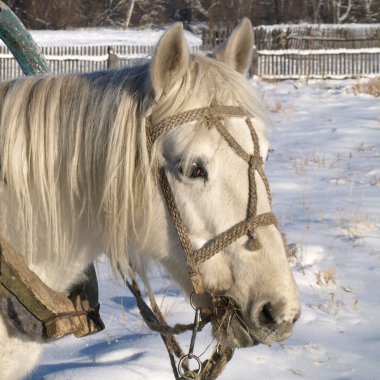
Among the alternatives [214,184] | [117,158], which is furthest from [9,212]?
[214,184]

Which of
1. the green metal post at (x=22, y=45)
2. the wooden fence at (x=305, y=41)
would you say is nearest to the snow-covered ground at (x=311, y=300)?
the green metal post at (x=22, y=45)

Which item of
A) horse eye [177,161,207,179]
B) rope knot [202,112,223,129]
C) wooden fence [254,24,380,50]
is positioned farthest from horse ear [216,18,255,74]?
wooden fence [254,24,380,50]

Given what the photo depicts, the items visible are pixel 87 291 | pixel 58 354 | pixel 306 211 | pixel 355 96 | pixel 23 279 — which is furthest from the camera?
pixel 355 96

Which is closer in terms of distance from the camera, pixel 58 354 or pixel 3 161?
pixel 3 161

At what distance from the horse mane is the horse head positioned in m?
0.02

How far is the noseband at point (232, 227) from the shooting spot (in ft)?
6.10

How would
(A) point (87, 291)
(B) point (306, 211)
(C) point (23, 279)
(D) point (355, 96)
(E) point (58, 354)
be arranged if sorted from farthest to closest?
(D) point (355, 96)
(B) point (306, 211)
(E) point (58, 354)
(A) point (87, 291)
(C) point (23, 279)

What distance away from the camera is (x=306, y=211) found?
19.6 ft

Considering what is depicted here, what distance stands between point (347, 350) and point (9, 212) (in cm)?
229

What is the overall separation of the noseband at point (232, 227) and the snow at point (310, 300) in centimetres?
30

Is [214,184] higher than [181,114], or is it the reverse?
[181,114]

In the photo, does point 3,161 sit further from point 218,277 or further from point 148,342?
point 148,342

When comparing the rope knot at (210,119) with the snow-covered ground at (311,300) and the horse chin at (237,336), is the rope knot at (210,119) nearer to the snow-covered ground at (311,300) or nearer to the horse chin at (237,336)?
the snow-covered ground at (311,300)

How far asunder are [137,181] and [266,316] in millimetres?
562
